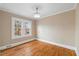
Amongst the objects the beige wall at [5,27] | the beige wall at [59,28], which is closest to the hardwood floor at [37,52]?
the beige wall at [5,27]

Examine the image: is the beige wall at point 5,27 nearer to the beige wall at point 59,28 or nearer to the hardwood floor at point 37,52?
the hardwood floor at point 37,52

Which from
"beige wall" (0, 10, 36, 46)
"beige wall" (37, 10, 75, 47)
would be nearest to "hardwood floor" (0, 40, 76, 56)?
"beige wall" (0, 10, 36, 46)

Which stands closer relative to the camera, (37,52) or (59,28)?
(37,52)

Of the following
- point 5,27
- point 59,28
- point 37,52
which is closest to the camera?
point 37,52

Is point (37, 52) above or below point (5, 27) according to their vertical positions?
below

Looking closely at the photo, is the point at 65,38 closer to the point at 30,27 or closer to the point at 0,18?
the point at 30,27

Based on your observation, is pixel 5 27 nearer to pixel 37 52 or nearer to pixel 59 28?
pixel 37 52

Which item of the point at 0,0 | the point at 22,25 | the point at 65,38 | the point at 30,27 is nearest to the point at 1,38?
the point at 22,25

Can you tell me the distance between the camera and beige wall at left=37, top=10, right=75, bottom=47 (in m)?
3.57

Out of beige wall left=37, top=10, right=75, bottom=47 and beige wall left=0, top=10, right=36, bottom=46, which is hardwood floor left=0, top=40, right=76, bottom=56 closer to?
beige wall left=0, top=10, right=36, bottom=46

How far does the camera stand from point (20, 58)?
2.20 ft

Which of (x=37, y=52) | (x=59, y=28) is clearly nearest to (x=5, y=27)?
(x=37, y=52)

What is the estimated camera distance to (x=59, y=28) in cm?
411

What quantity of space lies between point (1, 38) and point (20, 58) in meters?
3.02
